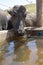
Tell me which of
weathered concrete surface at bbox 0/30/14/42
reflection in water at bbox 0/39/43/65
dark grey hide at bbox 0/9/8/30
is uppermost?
dark grey hide at bbox 0/9/8/30

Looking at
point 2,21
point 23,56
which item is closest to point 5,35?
point 2,21

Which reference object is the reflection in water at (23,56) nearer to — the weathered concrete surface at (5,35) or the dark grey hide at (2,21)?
the weathered concrete surface at (5,35)

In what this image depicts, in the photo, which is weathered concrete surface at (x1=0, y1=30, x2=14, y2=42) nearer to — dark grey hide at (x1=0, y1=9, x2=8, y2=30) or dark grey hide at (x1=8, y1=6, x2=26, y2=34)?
dark grey hide at (x1=8, y1=6, x2=26, y2=34)

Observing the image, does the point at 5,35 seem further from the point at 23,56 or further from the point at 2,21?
the point at 23,56

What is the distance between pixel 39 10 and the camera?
7.77m

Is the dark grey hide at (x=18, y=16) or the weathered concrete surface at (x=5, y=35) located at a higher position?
the dark grey hide at (x=18, y=16)

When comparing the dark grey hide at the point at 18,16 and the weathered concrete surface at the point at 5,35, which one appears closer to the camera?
the weathered concrete surface at the point at 5,35

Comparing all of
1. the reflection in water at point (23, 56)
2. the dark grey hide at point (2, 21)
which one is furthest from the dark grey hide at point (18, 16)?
the reflection in water at point (23, 56)

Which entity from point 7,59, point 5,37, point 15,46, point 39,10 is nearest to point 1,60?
point 7,59

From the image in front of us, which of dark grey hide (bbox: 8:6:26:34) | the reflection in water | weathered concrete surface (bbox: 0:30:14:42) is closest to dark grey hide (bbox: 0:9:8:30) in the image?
dark grey hide (bbox: 8:6:26:34)

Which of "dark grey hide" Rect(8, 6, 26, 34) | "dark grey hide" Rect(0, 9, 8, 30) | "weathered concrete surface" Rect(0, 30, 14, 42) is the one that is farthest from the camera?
"dark grey hide" Rect(0, 9, 8, 30)

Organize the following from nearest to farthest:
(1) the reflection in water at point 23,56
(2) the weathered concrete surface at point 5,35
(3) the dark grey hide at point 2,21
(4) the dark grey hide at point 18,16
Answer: (1) the reflection in water at point 23,56, (2) the weathered concrete surface at point 5,35, (4) the dark grey hide at point 18,16, (3) the dark grey hide at point 2,21

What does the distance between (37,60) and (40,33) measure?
11.1ft

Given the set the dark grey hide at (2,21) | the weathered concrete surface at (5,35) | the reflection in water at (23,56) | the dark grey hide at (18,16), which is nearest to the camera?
the reflection in water at (23,56)
